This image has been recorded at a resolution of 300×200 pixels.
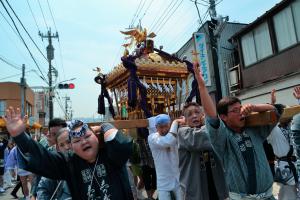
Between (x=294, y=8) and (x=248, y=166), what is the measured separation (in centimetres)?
1088

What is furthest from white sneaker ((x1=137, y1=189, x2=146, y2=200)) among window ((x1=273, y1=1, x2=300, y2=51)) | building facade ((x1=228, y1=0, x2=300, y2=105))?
window ((x1=273, y1=1, x2=300, y2=51))

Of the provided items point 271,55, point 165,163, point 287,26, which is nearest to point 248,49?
point 271,55

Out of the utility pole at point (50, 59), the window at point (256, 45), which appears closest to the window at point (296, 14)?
the window at point (256, 45)

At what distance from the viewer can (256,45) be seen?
13.5 m

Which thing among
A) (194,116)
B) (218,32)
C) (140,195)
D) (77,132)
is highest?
(218,32)

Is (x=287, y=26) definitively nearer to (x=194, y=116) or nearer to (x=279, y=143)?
(x=279, y=143)

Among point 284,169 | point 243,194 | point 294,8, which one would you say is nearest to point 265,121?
point 243,194

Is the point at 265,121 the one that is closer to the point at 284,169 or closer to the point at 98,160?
the point at 98,160

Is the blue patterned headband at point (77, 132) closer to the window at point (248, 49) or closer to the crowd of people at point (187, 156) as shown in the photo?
the crowd of people at point (187, 156)

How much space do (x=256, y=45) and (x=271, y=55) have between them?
1070 millimetres

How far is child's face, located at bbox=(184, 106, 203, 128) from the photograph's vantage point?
124 inches

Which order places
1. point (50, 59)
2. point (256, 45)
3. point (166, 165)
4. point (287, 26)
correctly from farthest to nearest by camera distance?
point (50, 59) → point (256, 45) → point (287, 26) → point (166, 165)

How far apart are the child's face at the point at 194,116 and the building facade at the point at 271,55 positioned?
9.03m

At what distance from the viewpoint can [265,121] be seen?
2.26 m
